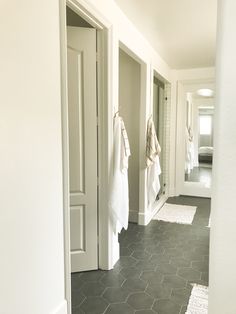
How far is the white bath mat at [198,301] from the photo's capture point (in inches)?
87.4

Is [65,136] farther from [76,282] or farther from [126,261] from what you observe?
[126,261]

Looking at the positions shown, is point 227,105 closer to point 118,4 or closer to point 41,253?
point 41,253

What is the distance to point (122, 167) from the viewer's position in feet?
9.41

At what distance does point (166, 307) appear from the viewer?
2273 millimetres

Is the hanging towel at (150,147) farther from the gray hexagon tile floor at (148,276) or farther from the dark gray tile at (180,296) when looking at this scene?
the dark gray tile at (180,296)

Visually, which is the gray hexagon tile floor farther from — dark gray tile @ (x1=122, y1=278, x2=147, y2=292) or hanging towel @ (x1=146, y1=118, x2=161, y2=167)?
hanging towel @ (x1=146, y1=118, x2=161, y2=167)

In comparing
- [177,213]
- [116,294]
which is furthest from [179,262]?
[177,213]

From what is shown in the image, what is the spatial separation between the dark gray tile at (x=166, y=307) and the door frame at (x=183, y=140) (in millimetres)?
3883

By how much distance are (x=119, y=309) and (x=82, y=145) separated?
4.98 ft

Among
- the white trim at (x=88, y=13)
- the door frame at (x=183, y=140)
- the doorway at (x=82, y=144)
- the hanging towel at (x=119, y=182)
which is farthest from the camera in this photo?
the door frame at (x=183, y=140)

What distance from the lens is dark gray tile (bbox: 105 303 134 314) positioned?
220 centimetres

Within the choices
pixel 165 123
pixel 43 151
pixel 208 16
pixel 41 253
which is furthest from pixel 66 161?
pixel 165 123

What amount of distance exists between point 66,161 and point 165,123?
4008mm

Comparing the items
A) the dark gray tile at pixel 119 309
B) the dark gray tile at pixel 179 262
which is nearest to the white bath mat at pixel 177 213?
the dark gray tile at pixel 179 262
